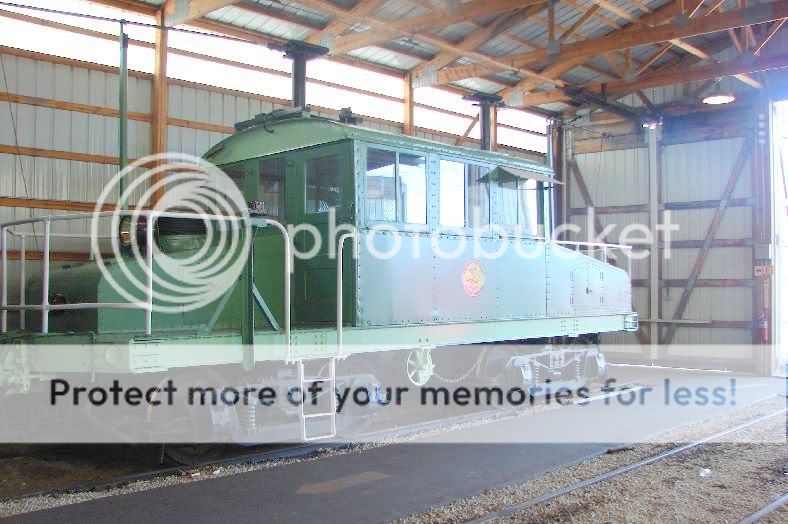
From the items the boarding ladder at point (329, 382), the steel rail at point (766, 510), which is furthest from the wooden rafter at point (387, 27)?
the steel rail at point (766, 510)

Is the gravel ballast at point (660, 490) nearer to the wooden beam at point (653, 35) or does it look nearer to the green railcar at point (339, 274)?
the green railcar at point (339, 274)

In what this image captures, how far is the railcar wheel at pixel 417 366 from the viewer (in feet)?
25.9

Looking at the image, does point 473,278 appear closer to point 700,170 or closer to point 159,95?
point 159,95

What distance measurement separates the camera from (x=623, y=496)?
5.67m

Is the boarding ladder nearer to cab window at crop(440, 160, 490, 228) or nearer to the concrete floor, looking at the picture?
the concrete floor

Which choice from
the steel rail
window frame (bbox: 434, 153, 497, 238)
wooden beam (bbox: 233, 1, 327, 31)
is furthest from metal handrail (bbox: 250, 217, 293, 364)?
wooden beam (bbox: 233, 1, 327, 31)

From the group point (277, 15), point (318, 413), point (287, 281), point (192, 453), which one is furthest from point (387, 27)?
point (192, 453)

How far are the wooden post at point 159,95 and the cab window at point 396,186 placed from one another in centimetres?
496

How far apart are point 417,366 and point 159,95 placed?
6053 millimetres

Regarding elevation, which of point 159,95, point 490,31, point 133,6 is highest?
point 490,31

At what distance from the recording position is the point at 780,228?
14.8m

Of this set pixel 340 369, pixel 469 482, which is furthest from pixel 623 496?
pixel 340 369

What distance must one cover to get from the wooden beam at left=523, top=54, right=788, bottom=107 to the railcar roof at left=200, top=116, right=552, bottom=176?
722cm

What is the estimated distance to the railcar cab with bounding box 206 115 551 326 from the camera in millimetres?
7070
